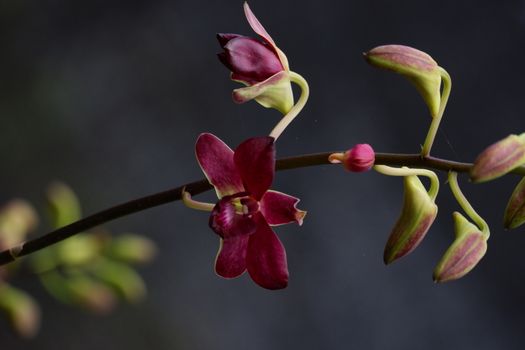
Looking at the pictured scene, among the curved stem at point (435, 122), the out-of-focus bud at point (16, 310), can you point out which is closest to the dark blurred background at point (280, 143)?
the out-of-focus bud at point (16, 310)

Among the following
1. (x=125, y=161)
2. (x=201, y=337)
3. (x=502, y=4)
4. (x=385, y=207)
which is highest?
(x=502, y=4)

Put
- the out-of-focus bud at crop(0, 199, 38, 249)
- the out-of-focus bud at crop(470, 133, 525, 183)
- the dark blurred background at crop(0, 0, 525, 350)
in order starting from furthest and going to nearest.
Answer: the dark blurred background at crop(0, 0, 525, 350)
the out-of-focus bud at crop(0, 199, 38, 249)
the out-of-focus bud at crop(470, 133, 525, 183)

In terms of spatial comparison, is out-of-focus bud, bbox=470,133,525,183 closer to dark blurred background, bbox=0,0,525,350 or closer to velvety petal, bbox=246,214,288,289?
velvety petal, bbox=246,214,288,289

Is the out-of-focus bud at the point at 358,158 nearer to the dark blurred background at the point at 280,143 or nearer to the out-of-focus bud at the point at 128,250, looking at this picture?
the out-of-focus bud at the point at 128,250

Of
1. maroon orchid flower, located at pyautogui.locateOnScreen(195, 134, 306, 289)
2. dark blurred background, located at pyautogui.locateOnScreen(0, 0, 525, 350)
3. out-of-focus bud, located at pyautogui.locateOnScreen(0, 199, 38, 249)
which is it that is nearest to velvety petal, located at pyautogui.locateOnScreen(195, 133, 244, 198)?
maroon orchid flower, located at pyautogui.locateOnScreen(195, 134, 306, 289)

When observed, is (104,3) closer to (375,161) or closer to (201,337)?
(201,337)

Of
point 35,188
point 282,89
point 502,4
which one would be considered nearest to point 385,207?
point 502,4
